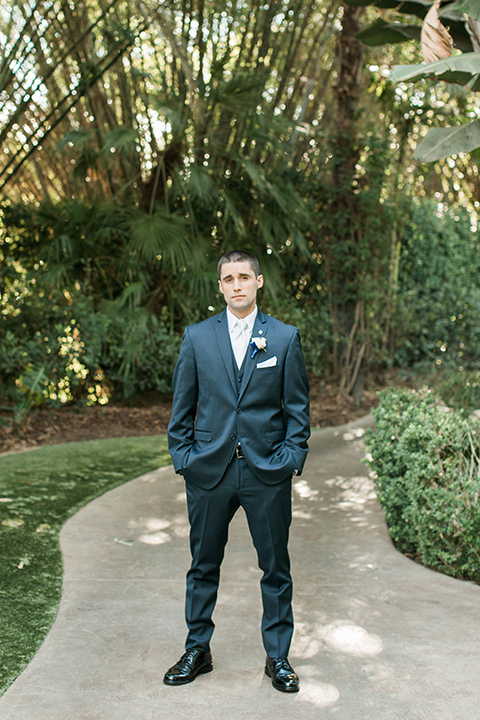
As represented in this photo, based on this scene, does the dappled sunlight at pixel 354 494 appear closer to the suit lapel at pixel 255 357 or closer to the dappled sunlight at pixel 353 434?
the dappled sunlight at pixel 353 434

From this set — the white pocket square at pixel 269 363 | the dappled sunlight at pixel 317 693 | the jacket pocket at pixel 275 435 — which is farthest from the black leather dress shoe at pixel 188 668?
the white pocket square at pixel 269 363

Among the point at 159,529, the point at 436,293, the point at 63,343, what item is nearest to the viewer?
the point at 159,529

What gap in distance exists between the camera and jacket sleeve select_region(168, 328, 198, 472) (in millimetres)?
2748

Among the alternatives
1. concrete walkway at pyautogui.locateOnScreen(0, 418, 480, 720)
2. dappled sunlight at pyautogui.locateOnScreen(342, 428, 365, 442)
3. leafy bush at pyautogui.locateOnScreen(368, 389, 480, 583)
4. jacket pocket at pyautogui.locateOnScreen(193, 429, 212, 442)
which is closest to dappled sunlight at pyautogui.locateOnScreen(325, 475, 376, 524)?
concrete walkway at pyautogui.locateOnScreen(0, 418, 480, 720)

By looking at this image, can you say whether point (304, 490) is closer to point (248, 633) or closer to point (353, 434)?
point (353, 434)

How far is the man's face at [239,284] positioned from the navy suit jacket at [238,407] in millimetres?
112

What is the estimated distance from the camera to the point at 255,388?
272 cm

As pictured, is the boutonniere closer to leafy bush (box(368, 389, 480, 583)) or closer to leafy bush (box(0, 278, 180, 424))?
leafy bush (box(368, 389, 480, 583))

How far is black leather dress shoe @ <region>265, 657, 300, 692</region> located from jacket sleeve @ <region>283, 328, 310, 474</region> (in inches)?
29.1

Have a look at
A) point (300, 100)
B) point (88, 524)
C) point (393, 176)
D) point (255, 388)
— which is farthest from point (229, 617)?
point (300, 100)

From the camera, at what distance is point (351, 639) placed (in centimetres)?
311

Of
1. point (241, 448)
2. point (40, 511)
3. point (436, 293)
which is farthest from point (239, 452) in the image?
point (436, 293)

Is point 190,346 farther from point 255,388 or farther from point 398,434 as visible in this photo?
point 398,434

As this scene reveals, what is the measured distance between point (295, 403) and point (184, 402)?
1.44 ft
